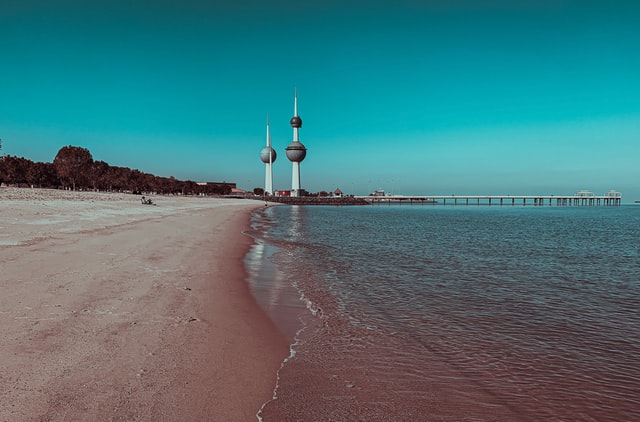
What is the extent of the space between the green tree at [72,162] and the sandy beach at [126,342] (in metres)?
105

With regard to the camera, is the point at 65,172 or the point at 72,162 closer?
the point at 65,172

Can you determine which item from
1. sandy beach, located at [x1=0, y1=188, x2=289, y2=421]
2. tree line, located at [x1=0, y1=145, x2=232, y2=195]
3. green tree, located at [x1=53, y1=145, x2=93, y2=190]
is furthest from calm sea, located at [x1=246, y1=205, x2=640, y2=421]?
tree line, located at [x1=0, y1=145, x2=232, y2=195]

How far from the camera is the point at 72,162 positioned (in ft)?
328

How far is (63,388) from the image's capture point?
13.4 ft

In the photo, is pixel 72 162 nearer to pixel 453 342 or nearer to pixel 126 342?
pixel 126 342

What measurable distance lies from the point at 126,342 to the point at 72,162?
113 m

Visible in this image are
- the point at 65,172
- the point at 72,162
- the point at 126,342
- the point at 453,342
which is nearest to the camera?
the point at 126,342

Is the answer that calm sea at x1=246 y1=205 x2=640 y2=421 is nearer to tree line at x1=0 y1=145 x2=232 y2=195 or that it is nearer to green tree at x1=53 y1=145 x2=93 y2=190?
green tree at x1=53 y1=145 x2=93 y2=190

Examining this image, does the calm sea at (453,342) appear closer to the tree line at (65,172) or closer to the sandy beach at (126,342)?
the sandy beach at (126,342)

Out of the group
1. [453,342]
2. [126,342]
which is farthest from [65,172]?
[453,342]

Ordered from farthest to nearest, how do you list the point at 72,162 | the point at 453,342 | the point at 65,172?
the point at 72,162
the point at 65,172
the point at 453,342

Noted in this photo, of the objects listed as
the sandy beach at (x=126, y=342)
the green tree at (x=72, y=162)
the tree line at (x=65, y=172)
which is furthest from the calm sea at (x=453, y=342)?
the tree line at (x=65, y=172)

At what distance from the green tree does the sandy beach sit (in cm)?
10466

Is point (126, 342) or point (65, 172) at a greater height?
point (65, 172)
